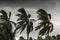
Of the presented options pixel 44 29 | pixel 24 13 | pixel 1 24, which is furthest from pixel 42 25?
pixel 1 24

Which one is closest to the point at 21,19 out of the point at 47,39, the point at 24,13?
the point at 24,13

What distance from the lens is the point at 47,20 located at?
185ft

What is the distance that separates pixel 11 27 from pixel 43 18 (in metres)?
6.88

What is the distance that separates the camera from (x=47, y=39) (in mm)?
47688

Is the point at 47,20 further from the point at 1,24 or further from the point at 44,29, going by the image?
the point at 1,24

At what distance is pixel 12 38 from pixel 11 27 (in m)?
2.29

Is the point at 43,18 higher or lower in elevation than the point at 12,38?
higher

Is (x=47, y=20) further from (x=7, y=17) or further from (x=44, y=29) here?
(x=7, y=17)

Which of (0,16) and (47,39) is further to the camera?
(0,16)

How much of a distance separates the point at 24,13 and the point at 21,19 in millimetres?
1567

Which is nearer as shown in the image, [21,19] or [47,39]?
[47,39]

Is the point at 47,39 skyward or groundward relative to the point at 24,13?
groundward

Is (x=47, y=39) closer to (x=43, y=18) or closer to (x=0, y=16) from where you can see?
(x=43, y=18)

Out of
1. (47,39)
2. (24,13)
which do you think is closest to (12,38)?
(24,13)
